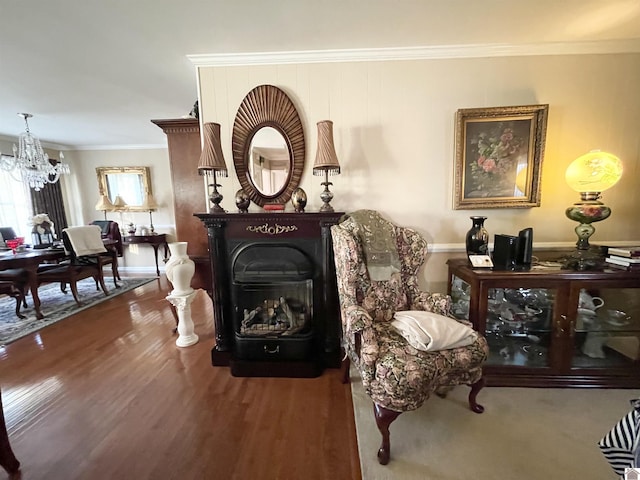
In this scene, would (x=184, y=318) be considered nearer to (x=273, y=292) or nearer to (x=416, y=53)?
(x=273, y=292)

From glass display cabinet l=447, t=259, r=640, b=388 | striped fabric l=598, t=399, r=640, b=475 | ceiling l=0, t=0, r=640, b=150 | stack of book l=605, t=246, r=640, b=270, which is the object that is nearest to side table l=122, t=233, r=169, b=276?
ceiling l=0, t=0, r=640, b=150

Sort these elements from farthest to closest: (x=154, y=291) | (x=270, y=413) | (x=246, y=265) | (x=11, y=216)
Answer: (x=11, y=216) → (x=154, y=291) → (x=246, y=265) → (x=270, y=413)

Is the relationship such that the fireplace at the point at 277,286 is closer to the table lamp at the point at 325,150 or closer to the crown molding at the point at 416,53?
the table lamp at the point at 325,150

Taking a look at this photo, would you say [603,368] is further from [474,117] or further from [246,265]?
[246,265]

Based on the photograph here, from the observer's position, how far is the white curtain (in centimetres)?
434

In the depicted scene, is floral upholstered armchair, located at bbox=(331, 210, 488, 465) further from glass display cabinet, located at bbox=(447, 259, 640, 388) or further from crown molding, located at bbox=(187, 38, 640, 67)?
crown molding, located at bbox=(187, 38, 640, 67)

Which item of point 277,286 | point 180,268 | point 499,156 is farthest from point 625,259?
point 180,268

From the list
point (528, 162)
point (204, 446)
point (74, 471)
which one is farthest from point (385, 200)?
point (74, 471)

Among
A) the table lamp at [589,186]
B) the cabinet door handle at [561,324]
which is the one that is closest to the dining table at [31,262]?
the cabinet door handle at [561,324]

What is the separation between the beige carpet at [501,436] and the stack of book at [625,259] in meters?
0.84

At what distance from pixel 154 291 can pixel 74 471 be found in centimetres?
305

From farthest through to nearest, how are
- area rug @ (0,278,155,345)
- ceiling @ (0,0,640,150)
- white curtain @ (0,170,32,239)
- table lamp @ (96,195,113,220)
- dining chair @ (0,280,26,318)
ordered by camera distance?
table lamp @ (96,195,113,220), white curtain @ (0,170,32,239), dining chair @ (0,280,26,318), area rug @ (0,278,155,345), ceiling @ (0,0,640,150)

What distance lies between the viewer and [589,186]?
1.86 m

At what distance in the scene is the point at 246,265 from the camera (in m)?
1.99
